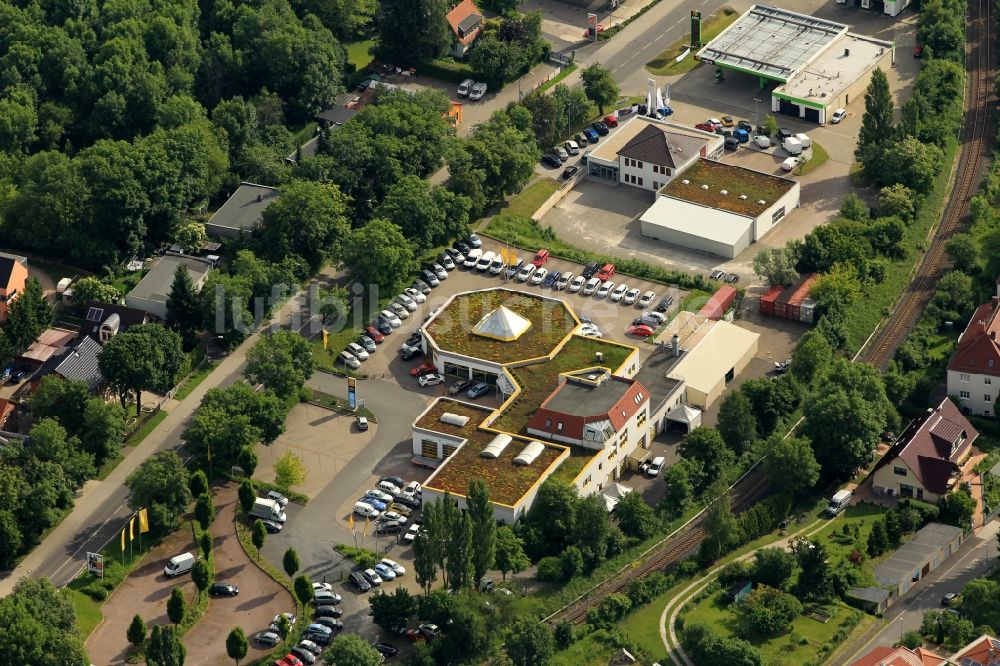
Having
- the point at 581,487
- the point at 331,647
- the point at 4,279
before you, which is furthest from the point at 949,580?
the point at 4,279

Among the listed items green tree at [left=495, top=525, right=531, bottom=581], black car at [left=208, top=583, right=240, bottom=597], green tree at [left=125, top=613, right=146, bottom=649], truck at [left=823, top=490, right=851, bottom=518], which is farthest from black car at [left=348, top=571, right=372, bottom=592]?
truck at [left=823, top=490, right=851, bottom=518]

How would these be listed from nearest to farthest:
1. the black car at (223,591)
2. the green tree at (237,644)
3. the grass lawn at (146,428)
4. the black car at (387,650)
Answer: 1. the green tree at (237,644)
2. the black car at (387,650)
3. the black car at (223,591)
4. the grass lawn at (146,428)

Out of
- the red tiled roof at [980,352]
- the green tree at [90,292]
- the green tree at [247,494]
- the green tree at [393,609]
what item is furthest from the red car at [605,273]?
the green tree at [393,609]

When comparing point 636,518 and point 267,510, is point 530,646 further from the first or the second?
point 267,510

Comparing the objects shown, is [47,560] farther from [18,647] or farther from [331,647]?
[331,647]

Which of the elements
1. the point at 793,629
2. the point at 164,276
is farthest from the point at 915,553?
the point at 164,276

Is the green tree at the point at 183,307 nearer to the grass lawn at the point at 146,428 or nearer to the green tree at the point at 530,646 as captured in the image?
the grass lawn at the point at 146,428
